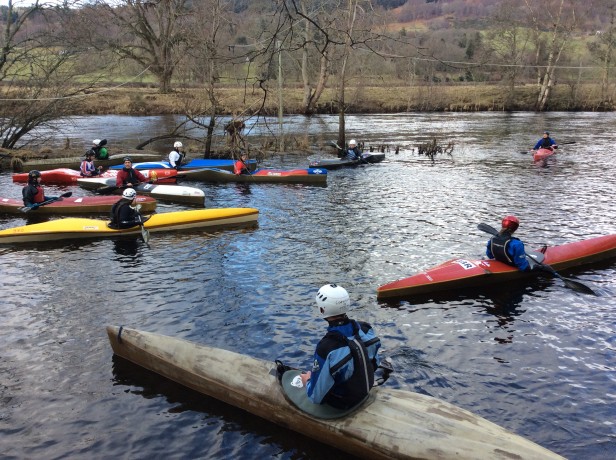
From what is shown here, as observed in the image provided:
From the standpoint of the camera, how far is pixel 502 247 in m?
10.2

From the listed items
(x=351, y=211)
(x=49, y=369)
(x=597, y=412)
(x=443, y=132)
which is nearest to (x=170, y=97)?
(x=443, y=132)

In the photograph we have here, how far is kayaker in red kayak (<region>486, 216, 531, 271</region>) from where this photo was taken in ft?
33.0

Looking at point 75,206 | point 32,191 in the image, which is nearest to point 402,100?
point 75,206

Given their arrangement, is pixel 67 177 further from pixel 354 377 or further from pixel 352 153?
pixel 354 377

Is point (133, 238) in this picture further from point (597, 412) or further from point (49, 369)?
point (597, 412)

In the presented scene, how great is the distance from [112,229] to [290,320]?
6.37 m

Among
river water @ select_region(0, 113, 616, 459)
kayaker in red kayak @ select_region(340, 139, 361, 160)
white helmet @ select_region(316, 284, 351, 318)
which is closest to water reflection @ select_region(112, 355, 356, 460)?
river water @ select_region(0, 113, 616, 459)

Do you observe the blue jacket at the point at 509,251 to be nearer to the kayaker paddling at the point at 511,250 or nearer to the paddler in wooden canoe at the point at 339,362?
the kayaker paddling at the point at 511,250

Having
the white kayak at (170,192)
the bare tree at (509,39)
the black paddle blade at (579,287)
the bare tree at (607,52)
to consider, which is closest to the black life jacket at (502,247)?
the black paddle blade at (579,287)

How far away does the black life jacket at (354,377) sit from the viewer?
521cm

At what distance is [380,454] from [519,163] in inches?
834

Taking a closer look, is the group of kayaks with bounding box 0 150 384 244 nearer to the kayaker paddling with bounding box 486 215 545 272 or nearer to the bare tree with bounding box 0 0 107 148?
the bare tree with bounding box 0 0 107 148

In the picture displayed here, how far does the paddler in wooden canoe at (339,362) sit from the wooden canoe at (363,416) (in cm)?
15

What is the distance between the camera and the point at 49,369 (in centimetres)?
743
